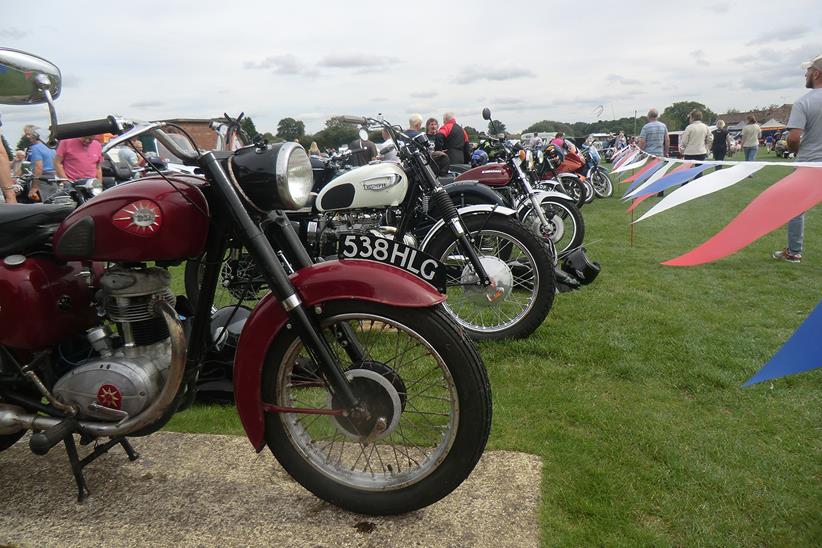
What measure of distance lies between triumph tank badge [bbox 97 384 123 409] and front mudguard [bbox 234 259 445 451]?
427 millimetres

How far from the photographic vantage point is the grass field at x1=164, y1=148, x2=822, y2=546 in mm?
1865

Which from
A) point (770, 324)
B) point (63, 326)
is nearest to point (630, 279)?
point (770, 324)

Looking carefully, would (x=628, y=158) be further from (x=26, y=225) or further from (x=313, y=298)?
(x=26, y=225)

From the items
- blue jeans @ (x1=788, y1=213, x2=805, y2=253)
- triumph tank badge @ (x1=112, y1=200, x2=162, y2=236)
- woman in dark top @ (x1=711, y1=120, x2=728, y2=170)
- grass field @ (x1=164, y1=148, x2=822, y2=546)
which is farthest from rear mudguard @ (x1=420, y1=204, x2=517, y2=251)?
woman in dark top @ (x1=711, y1=120, x2=728, y2=170)

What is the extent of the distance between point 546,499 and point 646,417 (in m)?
0.84

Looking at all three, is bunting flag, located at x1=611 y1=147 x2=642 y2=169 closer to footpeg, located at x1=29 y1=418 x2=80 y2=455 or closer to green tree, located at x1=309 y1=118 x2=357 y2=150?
green tree, located at x1=309 y1=118 x2=357 y2=150

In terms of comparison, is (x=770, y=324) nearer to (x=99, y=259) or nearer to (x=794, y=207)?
(x=794, y=207)

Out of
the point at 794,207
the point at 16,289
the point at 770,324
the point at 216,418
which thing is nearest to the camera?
the point at 794,207

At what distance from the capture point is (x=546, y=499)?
1.97 meters

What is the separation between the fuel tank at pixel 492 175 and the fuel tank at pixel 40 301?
153 inches

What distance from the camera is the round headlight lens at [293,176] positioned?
1.73 meters

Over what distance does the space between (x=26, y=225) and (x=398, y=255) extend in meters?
1.35

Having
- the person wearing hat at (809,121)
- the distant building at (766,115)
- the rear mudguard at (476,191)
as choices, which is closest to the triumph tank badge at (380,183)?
the rear mudguard at (476,191)

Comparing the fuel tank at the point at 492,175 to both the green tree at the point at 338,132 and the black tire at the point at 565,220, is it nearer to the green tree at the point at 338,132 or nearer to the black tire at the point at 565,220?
the black tire at the point at 565,220
